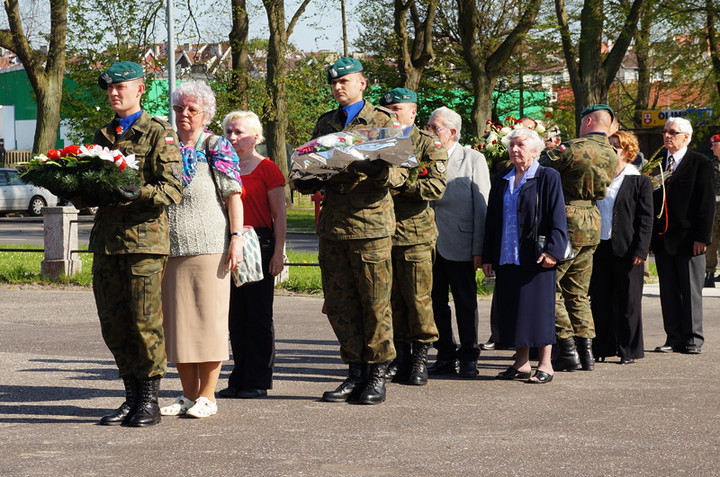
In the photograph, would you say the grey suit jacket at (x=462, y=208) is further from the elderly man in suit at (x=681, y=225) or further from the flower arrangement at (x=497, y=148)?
the elderly man in suit at (x=681, y=225)

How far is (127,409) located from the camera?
6.22m

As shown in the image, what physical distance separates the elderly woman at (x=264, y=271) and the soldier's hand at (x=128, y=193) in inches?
60.0

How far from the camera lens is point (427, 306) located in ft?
24.8

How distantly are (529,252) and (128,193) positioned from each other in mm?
3157

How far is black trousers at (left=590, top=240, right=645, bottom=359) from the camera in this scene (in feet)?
28.6

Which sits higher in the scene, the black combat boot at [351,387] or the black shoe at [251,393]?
the black combat boot at [351,387]

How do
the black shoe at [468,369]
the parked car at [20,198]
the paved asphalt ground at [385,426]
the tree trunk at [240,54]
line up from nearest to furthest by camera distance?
the paved asphalt ground at [385,426] < the black shoe at [468,369] < the tree trunk at [240,54] < the parked car at [20,198]

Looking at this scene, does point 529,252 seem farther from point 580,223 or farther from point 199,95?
point 199,95

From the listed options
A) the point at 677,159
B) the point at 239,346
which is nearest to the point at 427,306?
the point at 239,346

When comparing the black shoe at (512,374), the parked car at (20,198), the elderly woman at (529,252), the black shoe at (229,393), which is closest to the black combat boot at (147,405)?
the black shoe at (229,393)

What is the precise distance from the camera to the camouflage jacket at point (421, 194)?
739 cm

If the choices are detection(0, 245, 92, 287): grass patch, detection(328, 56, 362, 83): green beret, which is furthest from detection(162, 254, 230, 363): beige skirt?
detection(0, 245, 92, 287): grass patch

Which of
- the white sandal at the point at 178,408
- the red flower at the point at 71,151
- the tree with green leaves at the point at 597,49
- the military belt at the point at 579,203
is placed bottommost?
the white sandal at the point at 178,408

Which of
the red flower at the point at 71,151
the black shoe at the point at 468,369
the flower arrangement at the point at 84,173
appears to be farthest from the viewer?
the black shoe at the point at 468,369
